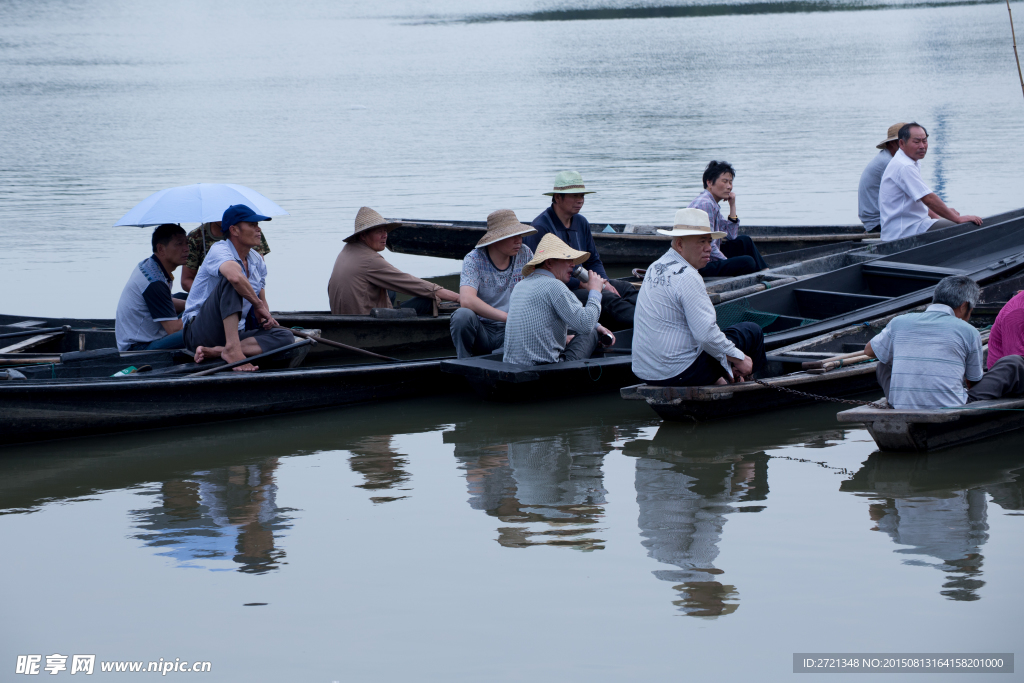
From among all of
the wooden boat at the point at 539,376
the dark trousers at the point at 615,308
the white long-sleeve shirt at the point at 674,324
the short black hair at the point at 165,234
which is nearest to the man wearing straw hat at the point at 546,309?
the wooden boat at the point at 539,376

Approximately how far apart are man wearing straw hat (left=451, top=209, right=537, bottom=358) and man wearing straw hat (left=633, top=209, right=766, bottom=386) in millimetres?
1281

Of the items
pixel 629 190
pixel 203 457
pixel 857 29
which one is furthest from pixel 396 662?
pixel 857 29

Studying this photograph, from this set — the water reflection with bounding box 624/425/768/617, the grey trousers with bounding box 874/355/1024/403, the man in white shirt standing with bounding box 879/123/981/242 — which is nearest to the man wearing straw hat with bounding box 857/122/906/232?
the man in white shirt standing with bounding box 879/123/981/242

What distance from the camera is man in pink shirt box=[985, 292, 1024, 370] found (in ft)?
20.2

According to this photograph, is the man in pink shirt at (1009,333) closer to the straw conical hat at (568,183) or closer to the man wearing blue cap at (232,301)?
the straw conical hat at (568,183)

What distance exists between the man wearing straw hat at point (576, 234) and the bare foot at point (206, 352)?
7.74 feet

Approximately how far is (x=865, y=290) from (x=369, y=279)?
390 centimetres

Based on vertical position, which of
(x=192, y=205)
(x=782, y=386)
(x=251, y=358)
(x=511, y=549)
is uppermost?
(x=192, y=205)

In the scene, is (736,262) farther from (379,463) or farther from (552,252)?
(379,463)

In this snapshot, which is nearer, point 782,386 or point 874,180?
point 782,386

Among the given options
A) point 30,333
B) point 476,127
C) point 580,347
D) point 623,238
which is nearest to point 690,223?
point 580,347

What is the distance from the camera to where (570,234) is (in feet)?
27.7

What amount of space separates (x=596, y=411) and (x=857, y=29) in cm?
4564

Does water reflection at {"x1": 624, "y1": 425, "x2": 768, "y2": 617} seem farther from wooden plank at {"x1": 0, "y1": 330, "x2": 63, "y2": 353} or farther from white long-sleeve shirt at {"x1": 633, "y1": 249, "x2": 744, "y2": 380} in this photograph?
wooden plank at {"x1": 0, "y1": 330, "x2": 63, "y2": 353}
